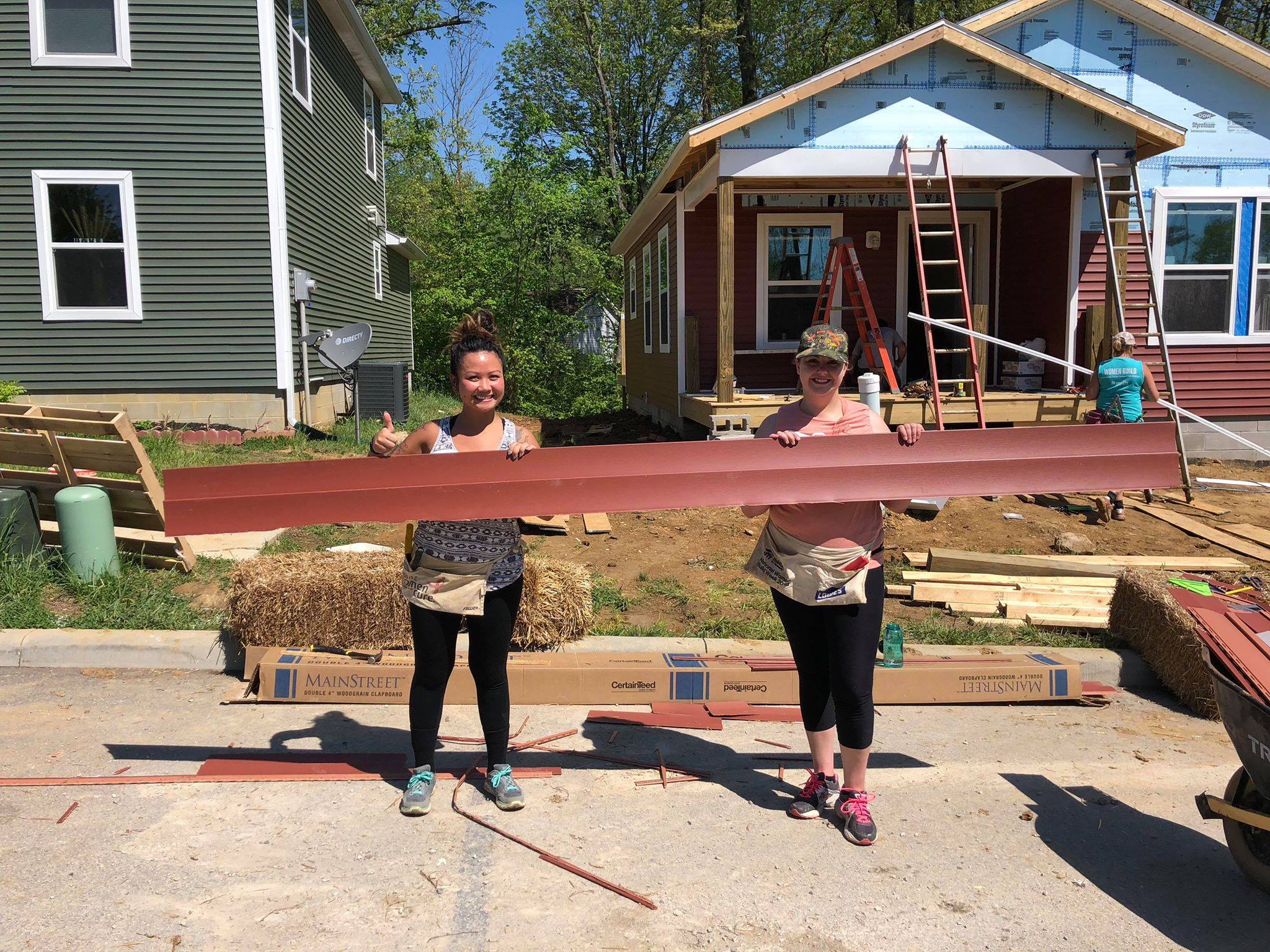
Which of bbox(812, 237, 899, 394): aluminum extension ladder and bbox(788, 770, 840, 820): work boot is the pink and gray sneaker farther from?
bbox(812, 237, 899, 394): aluminum extension ladder

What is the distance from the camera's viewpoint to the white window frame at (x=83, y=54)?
40.5 feet

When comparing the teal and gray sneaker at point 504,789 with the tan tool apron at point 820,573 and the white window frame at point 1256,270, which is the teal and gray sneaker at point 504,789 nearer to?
the tan tool apron at point 820,573

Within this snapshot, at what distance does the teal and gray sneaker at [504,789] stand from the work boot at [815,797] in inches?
41.5

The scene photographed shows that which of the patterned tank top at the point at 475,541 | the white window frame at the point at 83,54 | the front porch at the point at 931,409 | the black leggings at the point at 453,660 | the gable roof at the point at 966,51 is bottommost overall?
the black leggings at the point at 453,660

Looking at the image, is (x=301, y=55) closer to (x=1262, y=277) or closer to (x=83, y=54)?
(x=83, y=54)

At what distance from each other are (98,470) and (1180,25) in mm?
13814

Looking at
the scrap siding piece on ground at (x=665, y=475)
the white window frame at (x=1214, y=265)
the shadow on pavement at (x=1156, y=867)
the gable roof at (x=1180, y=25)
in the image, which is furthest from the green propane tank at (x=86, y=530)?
the white window frame at (x=1214, y=265)

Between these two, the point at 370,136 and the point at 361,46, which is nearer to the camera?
the point at 361,46

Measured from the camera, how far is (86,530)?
19.2 ft

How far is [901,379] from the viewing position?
13.6 metres

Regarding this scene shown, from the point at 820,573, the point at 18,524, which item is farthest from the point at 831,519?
the point at 18,524

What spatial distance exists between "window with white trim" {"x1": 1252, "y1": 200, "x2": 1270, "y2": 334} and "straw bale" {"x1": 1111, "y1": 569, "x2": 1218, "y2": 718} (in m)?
8.94

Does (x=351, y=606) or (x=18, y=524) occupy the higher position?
(x=18, y=524)

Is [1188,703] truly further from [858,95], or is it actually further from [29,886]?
[858,95]
